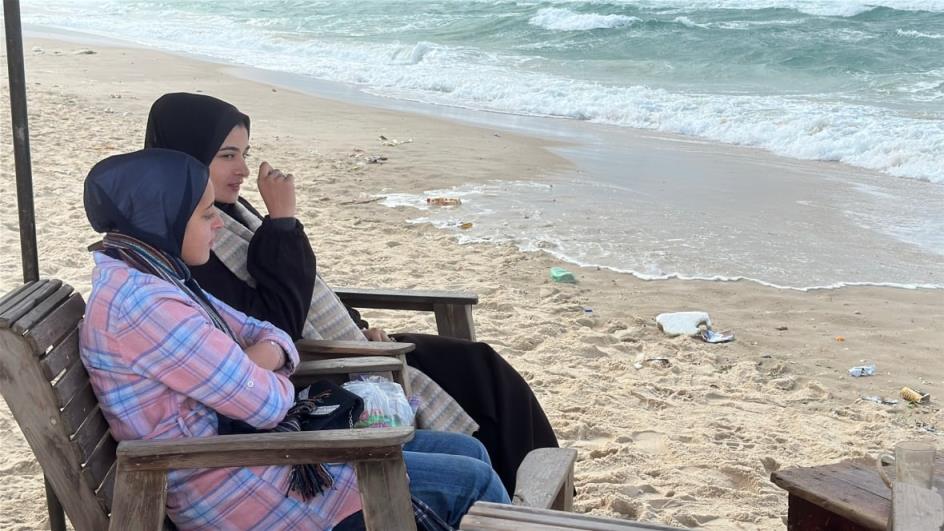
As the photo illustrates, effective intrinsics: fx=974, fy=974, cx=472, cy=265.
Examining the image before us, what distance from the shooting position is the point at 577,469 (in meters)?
3.98

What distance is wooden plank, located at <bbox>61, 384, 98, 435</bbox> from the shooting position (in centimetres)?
214

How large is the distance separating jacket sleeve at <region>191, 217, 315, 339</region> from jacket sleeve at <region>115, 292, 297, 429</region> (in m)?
0.75

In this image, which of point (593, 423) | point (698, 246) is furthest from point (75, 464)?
point (698, 246)

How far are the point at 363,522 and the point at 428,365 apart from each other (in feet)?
3.32

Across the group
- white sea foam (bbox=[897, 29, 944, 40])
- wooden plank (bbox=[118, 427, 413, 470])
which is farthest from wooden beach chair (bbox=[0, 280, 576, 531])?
white sea foam (bbox=[897, 29, 944, 40])

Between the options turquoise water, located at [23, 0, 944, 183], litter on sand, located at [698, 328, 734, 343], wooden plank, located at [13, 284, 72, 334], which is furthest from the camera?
turquoise water, located at [23, 0, 944, 183]

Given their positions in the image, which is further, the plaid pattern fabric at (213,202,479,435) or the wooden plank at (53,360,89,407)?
the plaid pattern fabric at (213,202,479,435)

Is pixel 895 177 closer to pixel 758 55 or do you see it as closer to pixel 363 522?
pixel 363 522

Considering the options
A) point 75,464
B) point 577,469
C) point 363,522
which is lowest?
point 577,469

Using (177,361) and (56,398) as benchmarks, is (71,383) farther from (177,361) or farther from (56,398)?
(177,361)

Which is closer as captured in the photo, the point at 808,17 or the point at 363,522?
the point at 363,522

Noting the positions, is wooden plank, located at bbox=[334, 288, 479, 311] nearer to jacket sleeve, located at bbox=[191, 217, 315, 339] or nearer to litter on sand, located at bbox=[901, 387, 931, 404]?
jacket sleeve, located at bbox=[191, 217, 315, 339]

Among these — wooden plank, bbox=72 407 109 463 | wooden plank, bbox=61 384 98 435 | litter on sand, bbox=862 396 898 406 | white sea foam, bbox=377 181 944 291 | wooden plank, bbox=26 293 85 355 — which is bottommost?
litter on sand, bbox=862 396 898 406

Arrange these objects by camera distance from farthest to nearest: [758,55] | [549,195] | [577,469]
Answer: [758,55]
[549,195]
[577,469]
